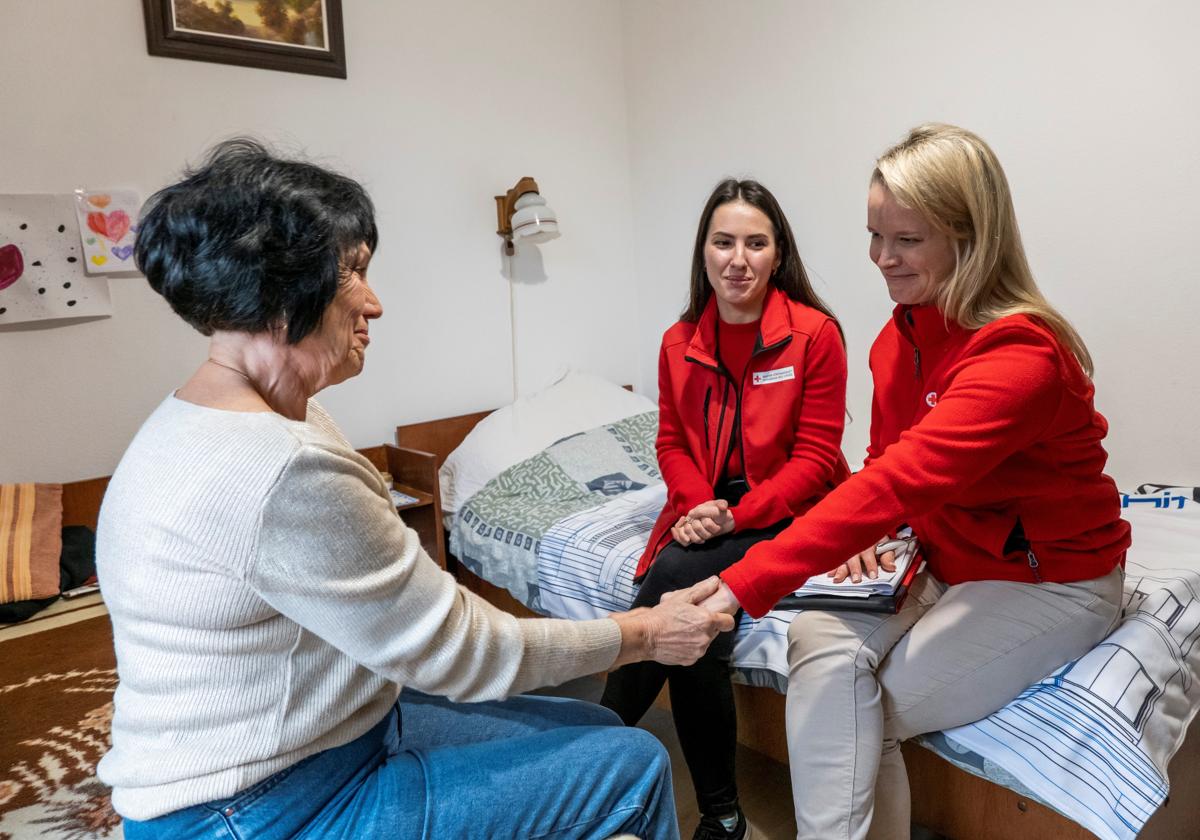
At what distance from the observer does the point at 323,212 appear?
3.53 feet

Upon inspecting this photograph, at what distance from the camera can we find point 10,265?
7.55 feet

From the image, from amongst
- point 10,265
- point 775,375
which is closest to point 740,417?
point 775,375

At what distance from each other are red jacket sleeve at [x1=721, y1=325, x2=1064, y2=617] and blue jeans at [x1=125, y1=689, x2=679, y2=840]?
14.4 inches

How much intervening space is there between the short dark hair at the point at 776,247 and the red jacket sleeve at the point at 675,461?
19 centimetres

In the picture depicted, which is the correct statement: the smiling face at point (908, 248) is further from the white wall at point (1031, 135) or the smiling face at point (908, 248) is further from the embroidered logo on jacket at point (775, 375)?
the white wall at point (1031, 135)

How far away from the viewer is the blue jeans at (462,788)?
0.99m

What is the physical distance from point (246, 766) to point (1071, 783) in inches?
46.3

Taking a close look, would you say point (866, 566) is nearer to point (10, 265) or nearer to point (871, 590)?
point (871, 590)

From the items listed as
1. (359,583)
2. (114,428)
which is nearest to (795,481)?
(359,583)

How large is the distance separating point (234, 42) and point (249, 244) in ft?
6.37

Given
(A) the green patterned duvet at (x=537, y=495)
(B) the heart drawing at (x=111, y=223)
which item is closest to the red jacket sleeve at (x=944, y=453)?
(A) the green patterned duvet at (x=537, y=495)

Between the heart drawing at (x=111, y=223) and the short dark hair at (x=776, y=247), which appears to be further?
the heart drawing at (x=111, y=223)

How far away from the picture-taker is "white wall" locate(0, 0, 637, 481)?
237 centimetres

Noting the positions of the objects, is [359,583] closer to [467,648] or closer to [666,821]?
[467,648]
